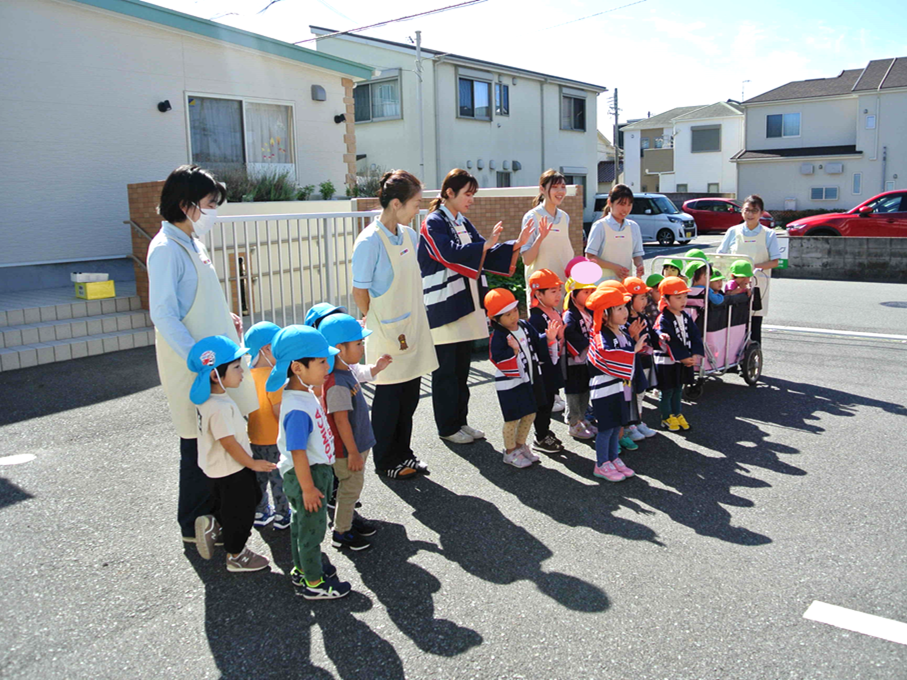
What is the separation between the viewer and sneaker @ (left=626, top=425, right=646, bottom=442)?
16.9 feet

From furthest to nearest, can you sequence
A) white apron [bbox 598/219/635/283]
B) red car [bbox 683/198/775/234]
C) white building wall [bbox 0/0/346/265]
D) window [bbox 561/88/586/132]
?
red car [bbox 683/198/775/234]
window [bbox 561/88/586/132]
white building wall [bbox 0/0/346/265]
white apron [bbox 598/219/635/283]

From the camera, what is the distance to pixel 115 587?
10.6 ft

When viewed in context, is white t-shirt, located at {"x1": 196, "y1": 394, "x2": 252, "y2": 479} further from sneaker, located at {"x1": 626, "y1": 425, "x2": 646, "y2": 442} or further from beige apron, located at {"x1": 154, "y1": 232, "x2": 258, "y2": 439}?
sneaker, located at {"x1": 626, "y1": 425, "x2": 646, "y2": 442}

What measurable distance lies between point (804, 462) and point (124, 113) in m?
10.2

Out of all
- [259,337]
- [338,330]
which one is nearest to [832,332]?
[338,330]

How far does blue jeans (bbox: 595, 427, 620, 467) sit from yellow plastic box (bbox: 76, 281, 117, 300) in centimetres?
635

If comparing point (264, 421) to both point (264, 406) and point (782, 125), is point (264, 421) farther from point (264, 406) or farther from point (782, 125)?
point (782, 125)

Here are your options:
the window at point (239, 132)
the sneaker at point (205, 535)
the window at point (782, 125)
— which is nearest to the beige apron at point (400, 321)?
the sneaker at point (205, 535)

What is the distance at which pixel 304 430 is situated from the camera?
304 centimetres

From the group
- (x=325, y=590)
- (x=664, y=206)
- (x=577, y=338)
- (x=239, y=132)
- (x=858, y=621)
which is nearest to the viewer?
(x=858, y=621)

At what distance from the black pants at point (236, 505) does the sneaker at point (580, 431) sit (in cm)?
258

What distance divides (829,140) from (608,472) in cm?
3645

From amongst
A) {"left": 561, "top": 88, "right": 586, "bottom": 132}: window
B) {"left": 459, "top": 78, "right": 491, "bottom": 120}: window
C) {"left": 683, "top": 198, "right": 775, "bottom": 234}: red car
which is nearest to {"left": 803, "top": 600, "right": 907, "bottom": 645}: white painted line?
{"left": 459, "top": 78, "right": 491, "bottom": 120}: window

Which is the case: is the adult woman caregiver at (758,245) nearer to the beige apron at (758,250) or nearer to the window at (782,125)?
the beige apron at (758,250)
